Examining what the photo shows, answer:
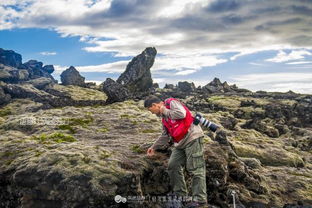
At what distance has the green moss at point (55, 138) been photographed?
18.9 meters

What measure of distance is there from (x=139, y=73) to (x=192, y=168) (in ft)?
444

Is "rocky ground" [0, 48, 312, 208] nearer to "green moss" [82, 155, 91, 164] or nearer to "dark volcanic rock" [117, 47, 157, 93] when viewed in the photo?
"green moss" [82, 155, 91, 164]

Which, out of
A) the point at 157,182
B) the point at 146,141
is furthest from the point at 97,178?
the point at 146,141

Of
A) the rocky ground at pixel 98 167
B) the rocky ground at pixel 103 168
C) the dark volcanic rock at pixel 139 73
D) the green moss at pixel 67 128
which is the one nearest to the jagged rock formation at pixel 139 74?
the dark volcanic rock at pixel 139 73

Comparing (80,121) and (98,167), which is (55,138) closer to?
(80,121)

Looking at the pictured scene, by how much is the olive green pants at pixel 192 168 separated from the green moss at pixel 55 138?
743 centimetres

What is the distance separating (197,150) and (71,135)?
32.8 ft

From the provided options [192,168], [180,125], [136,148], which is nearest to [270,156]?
[136,148]

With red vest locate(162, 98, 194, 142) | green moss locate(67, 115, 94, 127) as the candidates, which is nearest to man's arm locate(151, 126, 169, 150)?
red vest locate(162, 98, 194, 142)

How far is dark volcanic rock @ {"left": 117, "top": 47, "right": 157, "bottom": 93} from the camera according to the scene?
478ft

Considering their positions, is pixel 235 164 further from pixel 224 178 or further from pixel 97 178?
pixel 97 178

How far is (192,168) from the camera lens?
13984 mm

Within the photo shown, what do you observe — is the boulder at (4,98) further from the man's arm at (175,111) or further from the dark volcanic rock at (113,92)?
the man's arm at (175,111)

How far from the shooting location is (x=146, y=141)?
19172 millimetres
